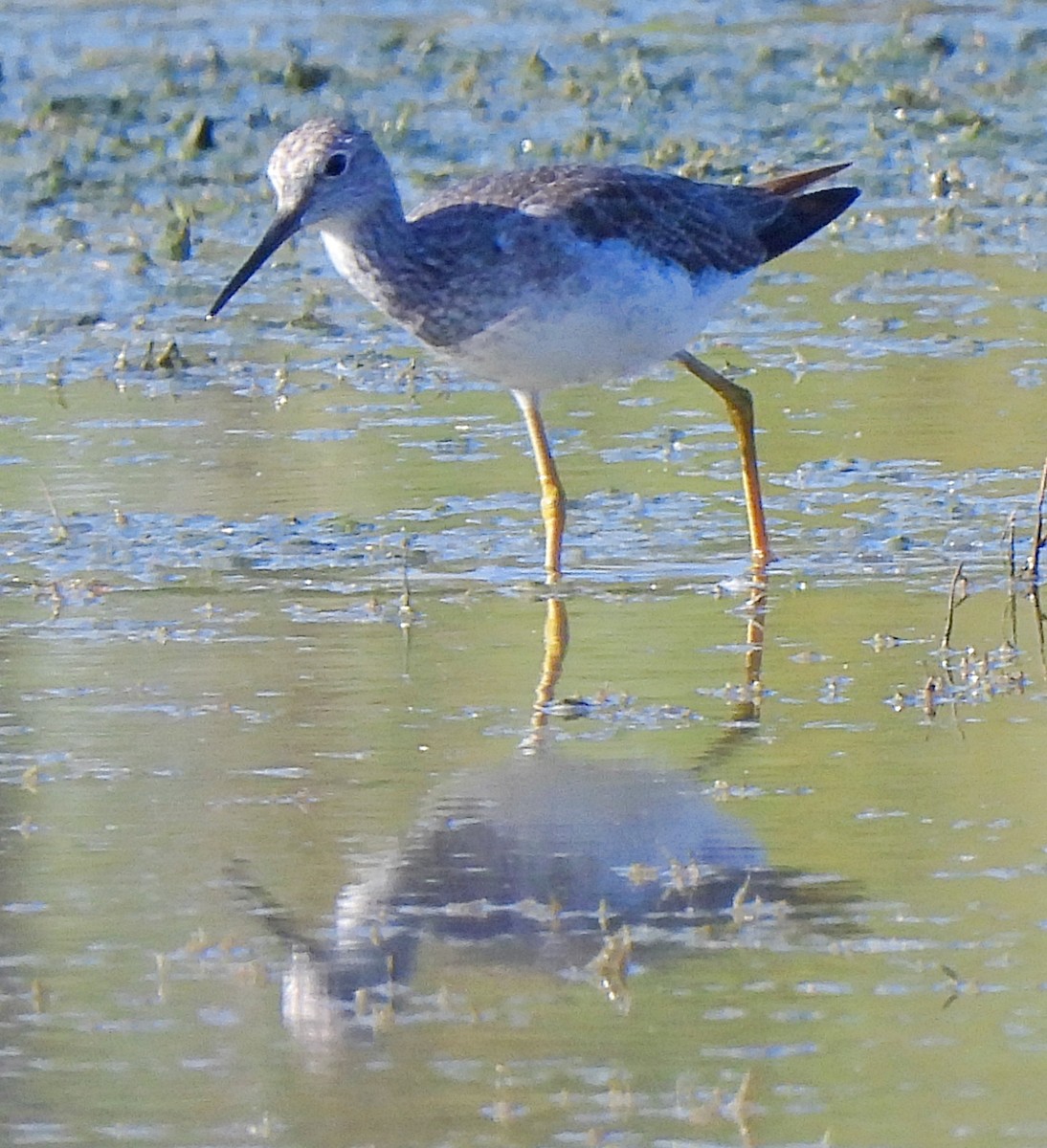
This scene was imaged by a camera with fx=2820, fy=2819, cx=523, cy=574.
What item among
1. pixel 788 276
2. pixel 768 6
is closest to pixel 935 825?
pixel 788 276

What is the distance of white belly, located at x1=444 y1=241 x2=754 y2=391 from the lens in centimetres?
730

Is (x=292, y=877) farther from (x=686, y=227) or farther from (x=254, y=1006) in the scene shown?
(x=686, y=227)

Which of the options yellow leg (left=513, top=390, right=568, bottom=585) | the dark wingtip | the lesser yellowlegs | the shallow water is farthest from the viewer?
the dark wingtip

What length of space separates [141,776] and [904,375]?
4367 millimetres

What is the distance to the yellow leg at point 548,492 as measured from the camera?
7484 mm

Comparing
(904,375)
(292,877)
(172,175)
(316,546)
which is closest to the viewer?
(292,877)

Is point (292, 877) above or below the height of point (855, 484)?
above

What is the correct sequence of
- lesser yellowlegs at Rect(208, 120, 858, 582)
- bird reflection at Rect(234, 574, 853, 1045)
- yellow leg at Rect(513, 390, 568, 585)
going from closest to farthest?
bird reflection at Rect(234, 574, 853, 1045) < lesser yellowlegs at Rect(208, 120, 858, 582) < yellow leg at Rect(513, 390, 568, 585)

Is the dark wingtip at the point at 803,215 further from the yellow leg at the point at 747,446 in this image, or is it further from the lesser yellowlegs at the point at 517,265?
the lesser yellowlegs at the point at 517,265

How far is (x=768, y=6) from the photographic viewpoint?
57.0 ft

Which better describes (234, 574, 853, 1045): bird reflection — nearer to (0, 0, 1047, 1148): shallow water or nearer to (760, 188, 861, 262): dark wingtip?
(0, 0, 1047, 1148): shallow water

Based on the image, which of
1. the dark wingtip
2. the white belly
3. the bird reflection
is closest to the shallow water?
the bird reflection

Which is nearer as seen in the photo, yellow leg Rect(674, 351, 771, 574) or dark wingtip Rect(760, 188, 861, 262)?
yellow leg Rect(674, 351, 771, 574)

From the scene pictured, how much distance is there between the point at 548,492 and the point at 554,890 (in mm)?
2837
